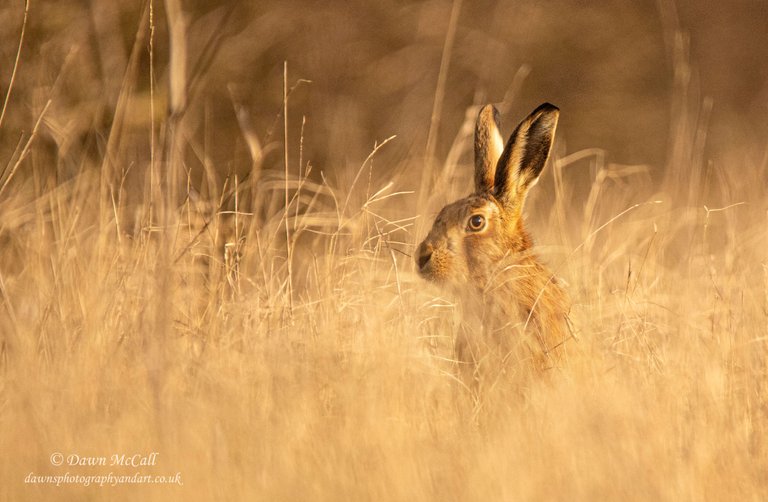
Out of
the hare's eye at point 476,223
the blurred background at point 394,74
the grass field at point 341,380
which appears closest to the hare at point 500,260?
the hare's eye at point 476,223

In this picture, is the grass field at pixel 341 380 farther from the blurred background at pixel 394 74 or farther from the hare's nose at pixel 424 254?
the blurred background at pixel 394 74

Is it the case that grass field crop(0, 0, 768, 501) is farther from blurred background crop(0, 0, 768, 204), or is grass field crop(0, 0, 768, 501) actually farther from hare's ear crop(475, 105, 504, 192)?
blurred background crop(0, 0, 768, 204)

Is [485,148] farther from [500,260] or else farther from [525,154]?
[500,260]

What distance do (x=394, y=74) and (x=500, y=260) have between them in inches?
280

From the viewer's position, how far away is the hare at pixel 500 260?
4.07m

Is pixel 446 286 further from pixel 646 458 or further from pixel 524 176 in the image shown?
pixel 646 458

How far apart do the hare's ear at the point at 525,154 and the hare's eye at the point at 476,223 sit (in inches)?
7.1

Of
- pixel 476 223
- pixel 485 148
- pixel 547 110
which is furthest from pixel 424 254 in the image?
pixel 547 110

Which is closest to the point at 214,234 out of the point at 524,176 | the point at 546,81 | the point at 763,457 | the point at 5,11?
the point at 524,176

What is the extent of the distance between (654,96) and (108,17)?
7.87 metres

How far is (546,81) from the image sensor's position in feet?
41.2

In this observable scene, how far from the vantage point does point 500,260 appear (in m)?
4.52

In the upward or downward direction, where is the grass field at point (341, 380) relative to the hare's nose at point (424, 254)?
downward

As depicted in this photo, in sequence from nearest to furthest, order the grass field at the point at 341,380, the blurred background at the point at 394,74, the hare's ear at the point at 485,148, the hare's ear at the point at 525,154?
the grass field at the point at 341,380, the hare's ear at the point at 525,154, the hare's ear at the point at 485,148, the blurred background at the point at 394,74
